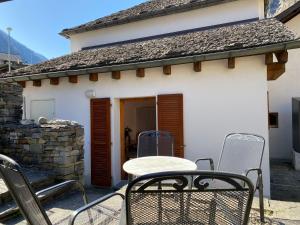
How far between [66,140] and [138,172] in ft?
11.7

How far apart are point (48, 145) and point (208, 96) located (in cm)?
419

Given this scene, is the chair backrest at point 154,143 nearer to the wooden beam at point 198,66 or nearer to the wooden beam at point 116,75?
the wooden beam at point 198,66

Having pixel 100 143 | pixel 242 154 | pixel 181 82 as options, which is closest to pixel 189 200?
pixel 242 154

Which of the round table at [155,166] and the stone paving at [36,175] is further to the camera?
the stone paving at [36,175]

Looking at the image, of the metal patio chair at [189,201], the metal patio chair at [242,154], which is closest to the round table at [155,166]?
the metal patio chair at [242,154]

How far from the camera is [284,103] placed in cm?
1131

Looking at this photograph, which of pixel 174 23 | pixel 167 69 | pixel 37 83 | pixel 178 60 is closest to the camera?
pixel 178 60

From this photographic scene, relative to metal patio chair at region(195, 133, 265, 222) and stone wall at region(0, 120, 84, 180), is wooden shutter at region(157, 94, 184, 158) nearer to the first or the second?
metal patio chair at region(195, 133, 265, 222)

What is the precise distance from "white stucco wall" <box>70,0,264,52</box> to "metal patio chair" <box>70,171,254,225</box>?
30.2ft

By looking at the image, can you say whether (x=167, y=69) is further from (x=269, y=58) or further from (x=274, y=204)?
(x=274, y=204)

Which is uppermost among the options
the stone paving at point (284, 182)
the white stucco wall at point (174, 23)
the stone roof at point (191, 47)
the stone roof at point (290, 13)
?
the stone roof at point (290, 13)

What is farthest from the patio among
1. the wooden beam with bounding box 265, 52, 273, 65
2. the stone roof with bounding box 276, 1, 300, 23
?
the stone roof with bounding box 276, 1, 300, 23

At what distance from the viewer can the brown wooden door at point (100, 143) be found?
320 inches

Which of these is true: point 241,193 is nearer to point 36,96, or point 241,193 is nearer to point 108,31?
point 36,96
